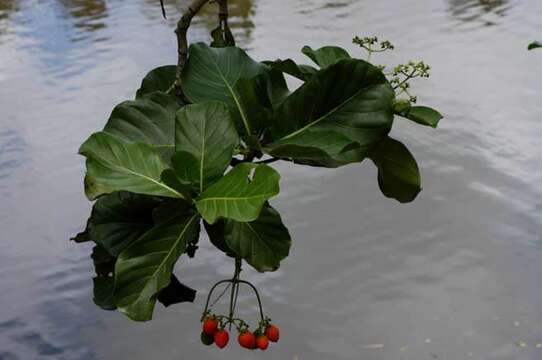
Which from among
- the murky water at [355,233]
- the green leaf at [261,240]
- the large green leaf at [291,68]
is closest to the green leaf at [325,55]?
the large green leaf at [291,68]

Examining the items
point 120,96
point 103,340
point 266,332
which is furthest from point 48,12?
point 266,332

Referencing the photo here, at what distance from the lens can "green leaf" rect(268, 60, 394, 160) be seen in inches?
14.6

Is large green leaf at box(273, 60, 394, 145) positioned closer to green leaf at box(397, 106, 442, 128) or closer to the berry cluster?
green leaf at box(397, 106, 442, 128)

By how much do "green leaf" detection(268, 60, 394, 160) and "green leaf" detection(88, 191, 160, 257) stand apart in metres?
0.09

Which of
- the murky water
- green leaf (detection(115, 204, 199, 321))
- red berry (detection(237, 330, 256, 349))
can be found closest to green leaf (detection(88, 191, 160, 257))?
green leaf (detection(115, 204, 199, 321))

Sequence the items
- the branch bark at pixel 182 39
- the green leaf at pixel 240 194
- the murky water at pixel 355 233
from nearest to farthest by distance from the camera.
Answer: the green leaf at pixel 240 194
the branch bark at pixel 182 39
the murky water at pixel 355 233

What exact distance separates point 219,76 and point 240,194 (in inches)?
4.1

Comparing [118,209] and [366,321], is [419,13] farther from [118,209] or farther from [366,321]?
[118,209]

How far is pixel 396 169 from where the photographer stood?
0.43m

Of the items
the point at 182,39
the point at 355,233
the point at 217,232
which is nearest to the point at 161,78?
the point at 182,39

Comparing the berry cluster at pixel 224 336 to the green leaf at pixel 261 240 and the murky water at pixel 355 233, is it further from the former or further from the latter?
the murky water at pixel 355 233

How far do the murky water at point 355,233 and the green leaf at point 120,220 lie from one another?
120cm

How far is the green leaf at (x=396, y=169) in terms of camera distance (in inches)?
16.4

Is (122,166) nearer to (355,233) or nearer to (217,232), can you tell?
(217,232)
